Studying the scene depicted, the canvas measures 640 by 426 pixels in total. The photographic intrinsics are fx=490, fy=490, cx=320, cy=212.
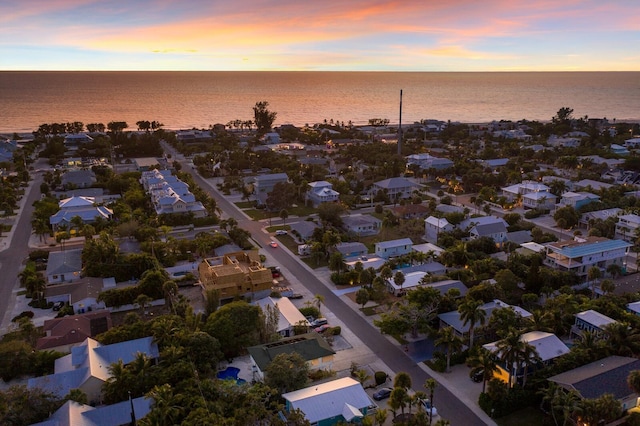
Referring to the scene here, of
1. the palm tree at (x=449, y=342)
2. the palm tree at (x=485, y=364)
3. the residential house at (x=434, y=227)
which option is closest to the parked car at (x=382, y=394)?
the palm tree at (x=449, y=342)


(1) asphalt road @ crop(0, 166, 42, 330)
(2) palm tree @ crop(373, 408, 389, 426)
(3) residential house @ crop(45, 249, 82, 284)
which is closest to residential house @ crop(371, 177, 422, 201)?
(3) residential house @ crop(45, 249, 82, 284)

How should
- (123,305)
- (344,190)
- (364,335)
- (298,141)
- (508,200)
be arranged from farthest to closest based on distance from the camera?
(298,141) → (344,190) → (508,200) → (123,305) → (364,335)

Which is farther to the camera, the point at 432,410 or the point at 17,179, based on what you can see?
the point at 17,179

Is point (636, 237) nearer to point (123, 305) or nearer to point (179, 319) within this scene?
point (179, 319)

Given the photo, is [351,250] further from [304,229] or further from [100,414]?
[100,414]

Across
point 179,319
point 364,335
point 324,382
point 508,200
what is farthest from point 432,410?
point 508,200

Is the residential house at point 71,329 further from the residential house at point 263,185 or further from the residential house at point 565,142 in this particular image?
the residential house at point 565,142
